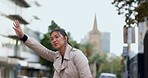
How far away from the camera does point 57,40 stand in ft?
13.8

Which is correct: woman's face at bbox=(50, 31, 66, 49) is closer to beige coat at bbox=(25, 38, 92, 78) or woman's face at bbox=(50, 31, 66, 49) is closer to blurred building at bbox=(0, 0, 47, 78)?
beige coat at bbox=(25, 38, 92, 78)

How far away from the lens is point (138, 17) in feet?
53.6

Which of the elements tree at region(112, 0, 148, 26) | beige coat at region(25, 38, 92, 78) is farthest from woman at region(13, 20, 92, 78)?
tree at region(112, 0, 148, 26)

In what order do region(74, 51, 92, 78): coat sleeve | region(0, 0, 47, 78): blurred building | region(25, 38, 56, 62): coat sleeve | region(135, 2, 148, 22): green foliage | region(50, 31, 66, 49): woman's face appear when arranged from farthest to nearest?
region(0, 0, 47, 78): blurred building → region(135, 2, 148, 22): green foliage → region(25, 38, 56, 62): coat sleeve → region(50, 31, 66, 49): woman's face → region(74, 51, 92, 78): coat sleeve

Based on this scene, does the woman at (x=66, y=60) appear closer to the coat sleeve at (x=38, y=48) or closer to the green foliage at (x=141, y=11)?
the coat sleeve at (x=38, y=48)

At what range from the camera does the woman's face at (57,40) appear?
13.8ft

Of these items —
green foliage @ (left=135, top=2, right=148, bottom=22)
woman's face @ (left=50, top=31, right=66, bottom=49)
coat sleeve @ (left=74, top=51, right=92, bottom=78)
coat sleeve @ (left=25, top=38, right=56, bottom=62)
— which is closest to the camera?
coat sleeve @ (left=74, top=51, right=92, bottom=78)

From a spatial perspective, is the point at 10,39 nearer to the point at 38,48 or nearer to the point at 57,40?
Result: the point at 38,48

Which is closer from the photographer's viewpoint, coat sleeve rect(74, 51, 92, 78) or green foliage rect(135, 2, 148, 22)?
coat sleeve rect(74, 51, 92, 78)

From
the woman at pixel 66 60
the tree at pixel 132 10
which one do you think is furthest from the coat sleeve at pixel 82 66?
the tree at pixel 132 10

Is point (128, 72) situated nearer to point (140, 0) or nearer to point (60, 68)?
point (140, 0)

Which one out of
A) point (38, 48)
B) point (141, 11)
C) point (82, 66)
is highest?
point (141, 11)

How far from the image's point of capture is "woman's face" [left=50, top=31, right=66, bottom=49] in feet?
13.8

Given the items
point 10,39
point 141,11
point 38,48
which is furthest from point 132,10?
point 10,39
